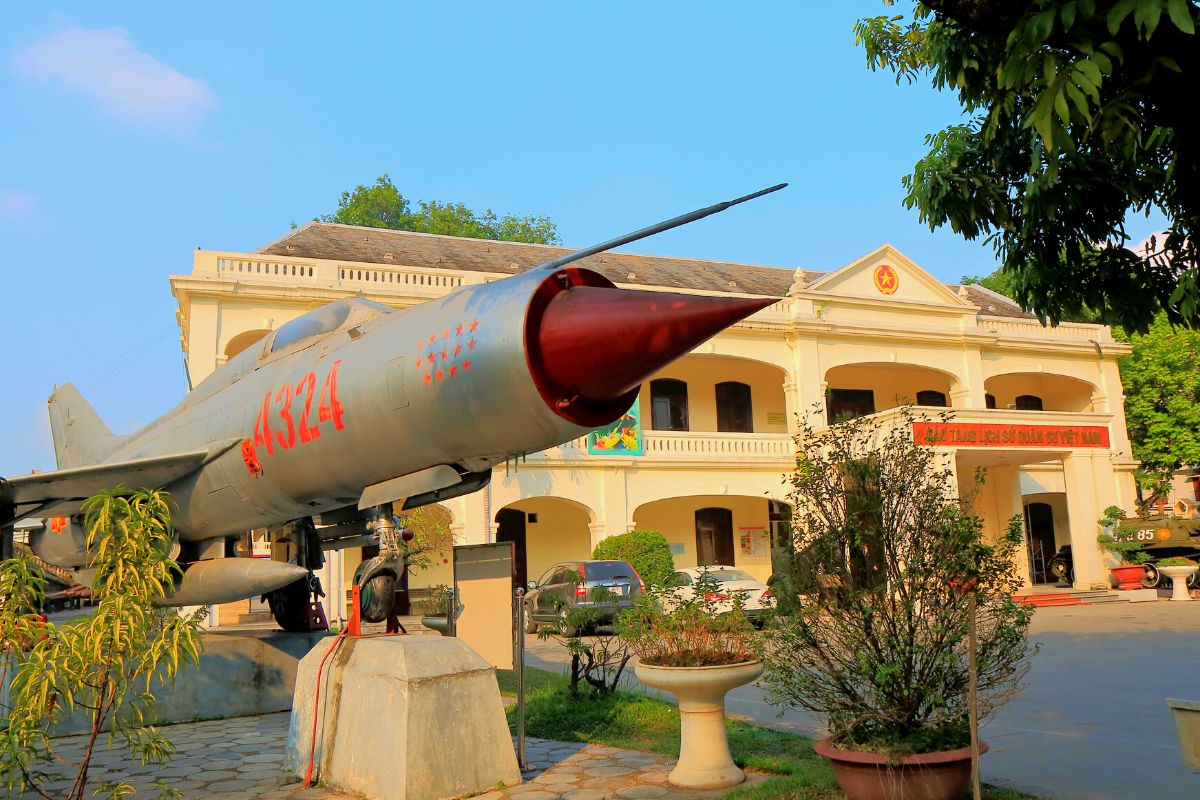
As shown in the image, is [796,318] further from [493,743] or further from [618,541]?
[493,743]

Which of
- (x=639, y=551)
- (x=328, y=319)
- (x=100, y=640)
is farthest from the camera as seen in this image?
(x=639, y=551)

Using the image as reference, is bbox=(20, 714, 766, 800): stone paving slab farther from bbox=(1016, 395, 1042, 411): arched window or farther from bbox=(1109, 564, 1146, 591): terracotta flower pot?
bbox=(1016, 395, 1042, 411): arched window

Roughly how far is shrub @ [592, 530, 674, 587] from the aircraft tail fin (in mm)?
13187

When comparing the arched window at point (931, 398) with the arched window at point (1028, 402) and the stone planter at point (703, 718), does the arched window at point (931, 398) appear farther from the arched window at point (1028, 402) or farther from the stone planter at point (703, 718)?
the stone planter at point (703, 718)

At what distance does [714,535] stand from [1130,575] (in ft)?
36.8

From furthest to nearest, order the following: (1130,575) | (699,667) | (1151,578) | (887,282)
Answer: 1. (887,282)
2. (1130,575)
3. (1151,578)
4. (699,667)

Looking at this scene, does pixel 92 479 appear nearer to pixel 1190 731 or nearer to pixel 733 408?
pixel 1190 731

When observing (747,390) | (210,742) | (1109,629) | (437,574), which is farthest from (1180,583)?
(210,742)

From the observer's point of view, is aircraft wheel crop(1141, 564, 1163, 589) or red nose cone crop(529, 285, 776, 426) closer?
red nose cone crop(529, 285, 776, 426)

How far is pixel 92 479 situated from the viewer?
7.88 m

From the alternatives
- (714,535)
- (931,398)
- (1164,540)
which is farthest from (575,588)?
(931,398)

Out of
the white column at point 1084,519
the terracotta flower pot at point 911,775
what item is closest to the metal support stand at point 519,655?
the terracotta flower pot at point 911,775

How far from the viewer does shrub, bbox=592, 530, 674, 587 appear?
74.5ft

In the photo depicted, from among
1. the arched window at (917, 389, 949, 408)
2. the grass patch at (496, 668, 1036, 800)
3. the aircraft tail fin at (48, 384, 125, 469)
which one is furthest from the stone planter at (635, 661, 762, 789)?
the arched window at (917, 389, 949, 408)
